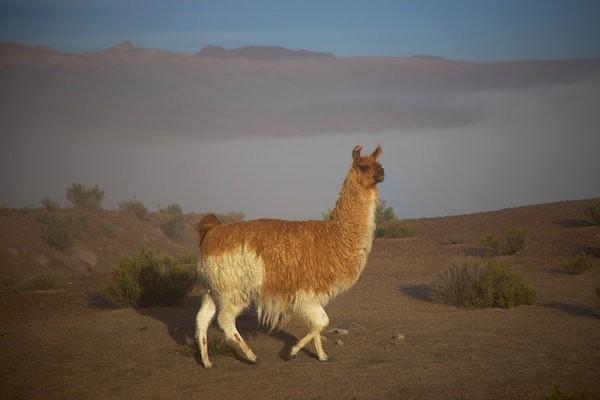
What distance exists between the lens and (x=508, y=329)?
41.0ft

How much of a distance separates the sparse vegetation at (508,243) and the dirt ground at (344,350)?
352 cm

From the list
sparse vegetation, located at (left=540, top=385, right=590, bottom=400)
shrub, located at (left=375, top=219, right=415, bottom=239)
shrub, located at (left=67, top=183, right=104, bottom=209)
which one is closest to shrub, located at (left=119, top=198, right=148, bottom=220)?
shrub, located at (left=67, top=183, right=104, bottom=209)

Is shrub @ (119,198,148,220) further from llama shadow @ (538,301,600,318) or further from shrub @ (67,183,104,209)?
llama shadow @ (538,301,600,318)

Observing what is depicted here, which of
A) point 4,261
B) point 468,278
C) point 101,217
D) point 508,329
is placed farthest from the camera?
point 101,217

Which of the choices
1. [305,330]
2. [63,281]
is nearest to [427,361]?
[305,330]

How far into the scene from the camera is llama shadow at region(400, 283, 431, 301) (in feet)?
55.1

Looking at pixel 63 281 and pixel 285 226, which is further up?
pixel 285 226

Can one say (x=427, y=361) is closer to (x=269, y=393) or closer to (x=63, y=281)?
(x=269, y=393)

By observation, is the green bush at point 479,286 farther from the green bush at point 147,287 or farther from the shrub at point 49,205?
the shrub at point 49,205

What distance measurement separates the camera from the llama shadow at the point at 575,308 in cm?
1366

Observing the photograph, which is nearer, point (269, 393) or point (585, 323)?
point (269, 393)

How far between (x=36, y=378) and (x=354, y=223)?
210 inches

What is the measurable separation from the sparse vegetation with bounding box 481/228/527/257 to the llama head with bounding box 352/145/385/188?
546 inches

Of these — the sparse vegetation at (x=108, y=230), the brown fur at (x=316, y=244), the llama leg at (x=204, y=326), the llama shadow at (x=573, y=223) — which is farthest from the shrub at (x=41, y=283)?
the llama shadow at (x=573, y=223)
